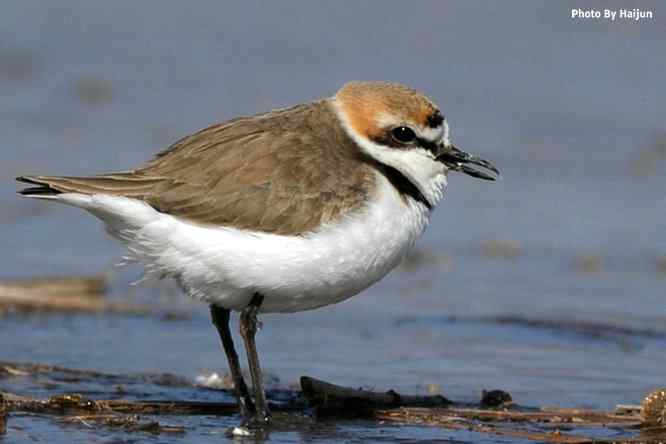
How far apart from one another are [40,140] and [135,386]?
592 cm

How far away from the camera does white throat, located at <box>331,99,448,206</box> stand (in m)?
6.61

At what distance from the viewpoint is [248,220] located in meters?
6.34

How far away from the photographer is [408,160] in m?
6.62

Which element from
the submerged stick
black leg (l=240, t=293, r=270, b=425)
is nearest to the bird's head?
black leg (l=240, t=293, r=270, b=425)

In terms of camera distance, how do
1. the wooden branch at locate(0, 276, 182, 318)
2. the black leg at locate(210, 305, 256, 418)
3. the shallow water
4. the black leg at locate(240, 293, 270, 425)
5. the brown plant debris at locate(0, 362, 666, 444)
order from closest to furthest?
1. the brown plant debris at locate(0, 362, 666, 444)
2. the black leg at locate(240, 293, 270, 425)
3. the black leg at locate(210, 305, 256, 418)
4. the shallow water
5. the wooden branch at locate(0, 276, 182, 318)

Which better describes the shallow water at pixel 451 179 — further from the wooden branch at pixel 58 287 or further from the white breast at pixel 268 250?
the white breast at pixel 268 250

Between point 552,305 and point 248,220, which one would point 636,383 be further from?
point 248,220

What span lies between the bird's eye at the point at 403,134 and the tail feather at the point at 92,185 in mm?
1141

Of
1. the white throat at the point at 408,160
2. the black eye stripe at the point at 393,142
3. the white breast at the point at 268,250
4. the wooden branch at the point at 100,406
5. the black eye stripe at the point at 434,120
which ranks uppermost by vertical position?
the black eye stripe at the point at 434,120

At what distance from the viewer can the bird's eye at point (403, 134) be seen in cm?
661

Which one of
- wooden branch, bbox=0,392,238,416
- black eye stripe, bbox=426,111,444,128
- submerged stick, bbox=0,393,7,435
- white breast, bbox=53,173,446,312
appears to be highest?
black eye stripe, bbox=426,111,444,128

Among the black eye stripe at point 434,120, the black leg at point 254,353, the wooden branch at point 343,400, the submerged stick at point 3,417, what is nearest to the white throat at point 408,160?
the black eye stripe at point 434,120

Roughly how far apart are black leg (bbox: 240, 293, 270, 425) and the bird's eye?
1.02 metres

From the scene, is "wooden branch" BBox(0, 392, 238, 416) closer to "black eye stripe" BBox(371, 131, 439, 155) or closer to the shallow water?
the shallow water
